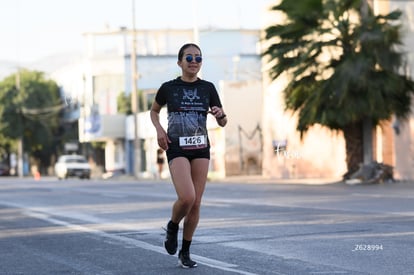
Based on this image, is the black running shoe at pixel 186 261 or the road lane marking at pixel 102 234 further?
the road lane marking at pixel 102 234

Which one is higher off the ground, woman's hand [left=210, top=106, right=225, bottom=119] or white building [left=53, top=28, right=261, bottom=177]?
white building [left=53, top=28, right=261, bottom=177]

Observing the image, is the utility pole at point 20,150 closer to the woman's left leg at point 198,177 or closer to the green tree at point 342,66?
the green tree at point 342,66

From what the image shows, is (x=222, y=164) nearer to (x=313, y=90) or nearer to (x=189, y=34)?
(x=313, y=90)

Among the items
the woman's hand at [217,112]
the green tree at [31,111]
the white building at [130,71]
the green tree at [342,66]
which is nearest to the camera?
the woman's hand at [217,112]

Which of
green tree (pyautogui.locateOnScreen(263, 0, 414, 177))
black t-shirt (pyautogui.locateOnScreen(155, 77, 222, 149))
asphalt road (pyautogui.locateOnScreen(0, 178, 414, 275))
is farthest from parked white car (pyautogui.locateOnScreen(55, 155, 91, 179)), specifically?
black t-shirt (pyautogui.locateOnScreen(155, 77, 222, 149))

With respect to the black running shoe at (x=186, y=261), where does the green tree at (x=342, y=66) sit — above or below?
above

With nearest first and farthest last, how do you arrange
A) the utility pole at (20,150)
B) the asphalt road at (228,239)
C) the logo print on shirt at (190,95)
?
1. the logo print on shirt at (190,95)
2. the asphalt road at (228,239)
3. the utility pole at (20,150)

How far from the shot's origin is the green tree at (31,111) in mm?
86375

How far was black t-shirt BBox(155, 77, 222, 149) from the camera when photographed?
9.18 metres

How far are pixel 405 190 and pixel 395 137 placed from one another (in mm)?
9784

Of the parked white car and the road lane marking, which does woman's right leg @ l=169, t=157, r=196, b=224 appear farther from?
the parked white car

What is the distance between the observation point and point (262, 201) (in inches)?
882

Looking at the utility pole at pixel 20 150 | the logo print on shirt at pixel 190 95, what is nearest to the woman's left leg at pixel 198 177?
the logo print on shirt at pixel 190 95

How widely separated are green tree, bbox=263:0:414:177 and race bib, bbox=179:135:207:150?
877 inches
